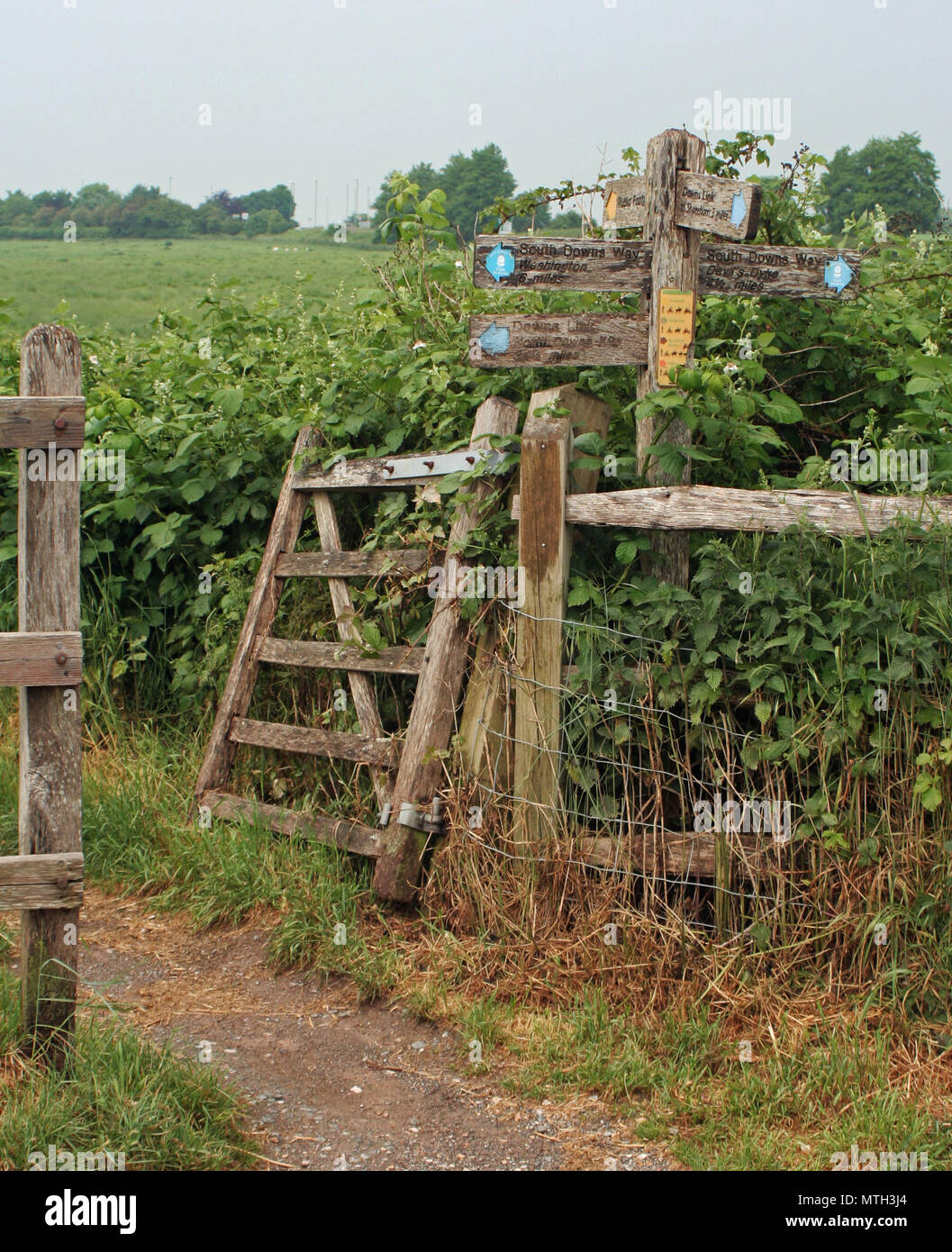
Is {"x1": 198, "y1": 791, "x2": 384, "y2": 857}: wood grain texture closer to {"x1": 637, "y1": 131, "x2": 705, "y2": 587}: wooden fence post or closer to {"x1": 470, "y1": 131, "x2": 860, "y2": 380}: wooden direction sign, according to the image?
{"x1": 637, "y1": 131, "x2": 705, "y2": 587}: wooden fence post

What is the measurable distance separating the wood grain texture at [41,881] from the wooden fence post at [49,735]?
0.05 meters

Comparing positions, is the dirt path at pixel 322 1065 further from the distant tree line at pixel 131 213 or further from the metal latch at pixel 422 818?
the distant tree line at pixel 131 213

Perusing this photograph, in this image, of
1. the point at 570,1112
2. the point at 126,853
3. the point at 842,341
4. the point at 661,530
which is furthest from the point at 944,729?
the point at 126,853

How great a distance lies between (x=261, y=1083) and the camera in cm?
387

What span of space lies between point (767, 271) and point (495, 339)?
1.18m

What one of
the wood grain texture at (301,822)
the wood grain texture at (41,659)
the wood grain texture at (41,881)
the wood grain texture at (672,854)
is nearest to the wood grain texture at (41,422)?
the wood grain texture at (41,659)

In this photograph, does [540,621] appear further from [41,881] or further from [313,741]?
[41,881]

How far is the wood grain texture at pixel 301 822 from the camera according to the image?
5.01 meters

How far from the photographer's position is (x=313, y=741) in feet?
18.0

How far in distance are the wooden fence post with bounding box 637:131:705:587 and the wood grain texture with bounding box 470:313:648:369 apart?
0.26ft

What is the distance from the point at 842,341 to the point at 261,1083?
14.2 feet

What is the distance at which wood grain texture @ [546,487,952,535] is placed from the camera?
4.12 meters

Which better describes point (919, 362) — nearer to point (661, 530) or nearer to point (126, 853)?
point (661, 530)

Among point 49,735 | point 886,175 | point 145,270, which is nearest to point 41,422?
point 49,735
